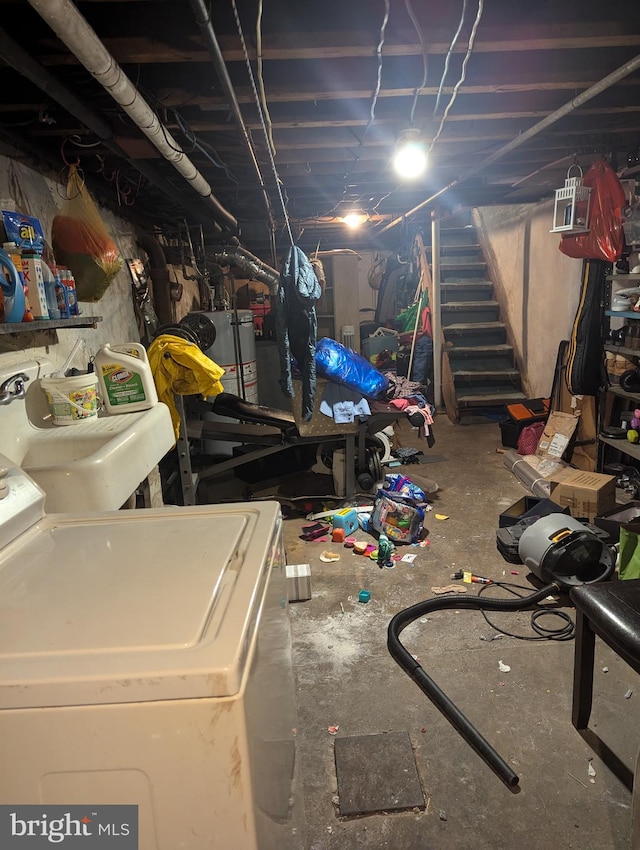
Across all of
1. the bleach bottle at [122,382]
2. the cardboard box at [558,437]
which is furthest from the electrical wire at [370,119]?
the cardboard box at [558,437]

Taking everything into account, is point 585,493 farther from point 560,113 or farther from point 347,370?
point 560,113

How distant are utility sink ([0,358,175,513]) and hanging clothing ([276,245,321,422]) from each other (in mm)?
1583

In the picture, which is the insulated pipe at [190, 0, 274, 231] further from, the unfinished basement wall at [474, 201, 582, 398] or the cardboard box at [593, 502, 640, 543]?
the unfinished basement wall at [474, 201, 582, 398]

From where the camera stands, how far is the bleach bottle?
198 cm

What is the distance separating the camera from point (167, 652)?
647mm

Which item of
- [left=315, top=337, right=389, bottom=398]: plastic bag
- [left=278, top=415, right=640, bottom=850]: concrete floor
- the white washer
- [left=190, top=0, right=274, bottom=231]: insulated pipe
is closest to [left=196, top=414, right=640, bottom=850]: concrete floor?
[left=278, top=415, right=640, bottom=850]: concrete floor

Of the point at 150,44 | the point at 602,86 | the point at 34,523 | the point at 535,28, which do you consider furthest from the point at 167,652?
the point at 602,86

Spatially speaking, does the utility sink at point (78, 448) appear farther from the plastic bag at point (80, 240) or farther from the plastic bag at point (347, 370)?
the plastic bag at point (347, 370)

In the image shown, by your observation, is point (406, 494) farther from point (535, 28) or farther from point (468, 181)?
point (468, 181)

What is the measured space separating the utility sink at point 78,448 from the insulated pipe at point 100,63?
3.04 feet

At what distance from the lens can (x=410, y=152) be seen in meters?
2.63

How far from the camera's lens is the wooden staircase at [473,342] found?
569 centimetres

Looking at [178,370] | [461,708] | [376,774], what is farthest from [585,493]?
[178,370]

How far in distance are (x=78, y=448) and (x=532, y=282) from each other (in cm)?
496
